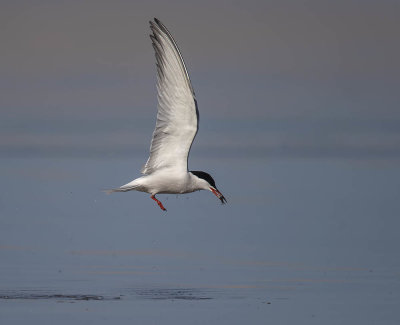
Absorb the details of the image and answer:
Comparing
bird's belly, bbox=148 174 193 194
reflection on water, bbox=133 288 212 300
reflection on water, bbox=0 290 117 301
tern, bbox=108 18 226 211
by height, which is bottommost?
reflection on water, bbox=0 290 117 301

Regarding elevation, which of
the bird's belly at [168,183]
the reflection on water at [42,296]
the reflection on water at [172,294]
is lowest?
the reflection on water at [42,296]

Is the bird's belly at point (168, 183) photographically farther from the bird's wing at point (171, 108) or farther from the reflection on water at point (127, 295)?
the reflection on water at point (127, 295)

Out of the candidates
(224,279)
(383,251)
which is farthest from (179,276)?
(383,251)

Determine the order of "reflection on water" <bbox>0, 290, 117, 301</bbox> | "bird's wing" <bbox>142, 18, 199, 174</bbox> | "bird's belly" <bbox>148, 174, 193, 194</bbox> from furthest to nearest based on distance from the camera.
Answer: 1. "bird's belly" <bbox>148, 174, 193, 194</bbox>
2. "reflection on water" <bbox>0, 290, 117, 301</bbox>
3. "bird's wing" <bbox>142, 18, 199, 174</bbox>

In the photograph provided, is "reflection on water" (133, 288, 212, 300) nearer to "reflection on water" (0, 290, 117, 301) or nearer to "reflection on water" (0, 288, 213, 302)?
"reflection on water" (0, 288, 213, 302)

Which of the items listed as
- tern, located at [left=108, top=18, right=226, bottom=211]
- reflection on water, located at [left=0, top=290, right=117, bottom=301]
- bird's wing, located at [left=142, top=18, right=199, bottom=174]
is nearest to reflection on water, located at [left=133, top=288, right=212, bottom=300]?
reflection on water, located at [left=0, top=290, right=117, bottom=301]

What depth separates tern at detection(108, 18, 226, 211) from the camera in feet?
45.1

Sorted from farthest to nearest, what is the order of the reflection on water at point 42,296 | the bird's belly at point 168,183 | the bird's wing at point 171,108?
the bird's belly at point 168,183, the reflection on water at point 42,296, the bird's wing at point 171,108

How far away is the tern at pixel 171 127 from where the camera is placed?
1376cm

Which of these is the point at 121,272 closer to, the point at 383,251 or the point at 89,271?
the point at 89,271

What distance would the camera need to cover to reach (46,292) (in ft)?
47.5

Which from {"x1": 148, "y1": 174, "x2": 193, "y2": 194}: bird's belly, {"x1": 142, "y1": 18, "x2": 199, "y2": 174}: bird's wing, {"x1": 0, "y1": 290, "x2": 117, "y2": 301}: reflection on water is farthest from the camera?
{"x1": 148, "y1": 174, "x2": 193, "y2": 194}: bird's belly

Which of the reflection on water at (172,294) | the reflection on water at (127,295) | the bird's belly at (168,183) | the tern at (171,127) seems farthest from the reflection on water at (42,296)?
the bird's belly at (168,183)

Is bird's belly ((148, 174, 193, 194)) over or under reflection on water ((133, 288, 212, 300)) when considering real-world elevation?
over
